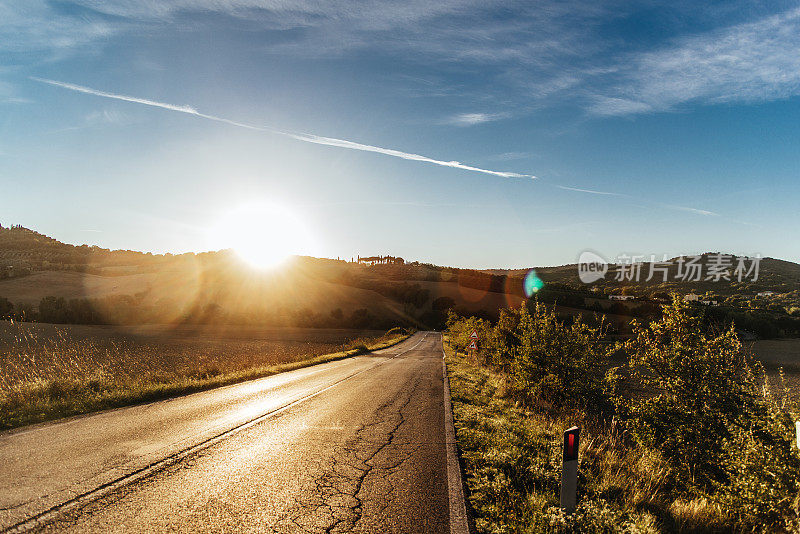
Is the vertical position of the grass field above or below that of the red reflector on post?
below

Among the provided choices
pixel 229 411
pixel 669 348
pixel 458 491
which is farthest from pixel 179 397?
pixel 669 348

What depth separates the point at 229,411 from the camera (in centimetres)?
1007

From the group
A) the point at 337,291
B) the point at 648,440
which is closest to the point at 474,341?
the point at 648,440

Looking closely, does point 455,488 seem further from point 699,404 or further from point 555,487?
point 699,404

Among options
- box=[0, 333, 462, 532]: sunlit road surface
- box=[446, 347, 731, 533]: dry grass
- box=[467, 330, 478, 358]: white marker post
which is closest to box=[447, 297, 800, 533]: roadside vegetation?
box=[446, 347, 731, 533]: dry grass

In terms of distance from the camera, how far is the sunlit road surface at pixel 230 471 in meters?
4.33

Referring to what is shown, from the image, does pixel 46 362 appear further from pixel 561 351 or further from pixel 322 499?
pixel 561 351

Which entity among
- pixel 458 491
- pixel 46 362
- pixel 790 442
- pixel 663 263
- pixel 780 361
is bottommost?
pixel 780 361

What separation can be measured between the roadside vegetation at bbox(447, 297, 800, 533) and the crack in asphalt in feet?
3.90

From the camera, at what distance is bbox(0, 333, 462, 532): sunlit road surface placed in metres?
4.33

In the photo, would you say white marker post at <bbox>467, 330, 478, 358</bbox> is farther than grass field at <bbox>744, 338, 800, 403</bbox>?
No

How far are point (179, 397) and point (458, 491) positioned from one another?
10098 mm

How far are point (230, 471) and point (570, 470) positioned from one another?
14.6 feet

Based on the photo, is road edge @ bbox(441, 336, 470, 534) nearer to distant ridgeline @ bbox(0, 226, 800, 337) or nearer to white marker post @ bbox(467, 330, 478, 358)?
white marker post @ bbox(467, 330, 478, 358)
